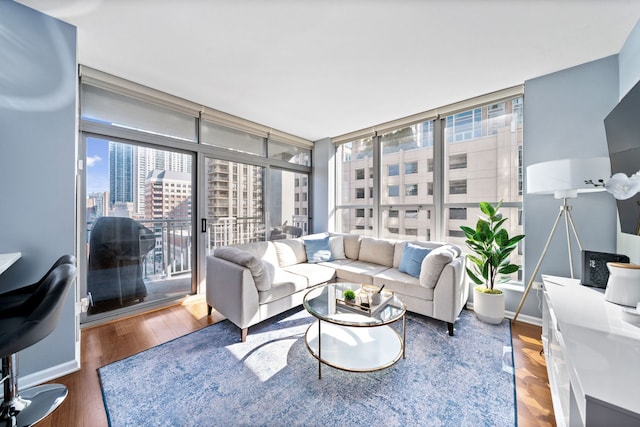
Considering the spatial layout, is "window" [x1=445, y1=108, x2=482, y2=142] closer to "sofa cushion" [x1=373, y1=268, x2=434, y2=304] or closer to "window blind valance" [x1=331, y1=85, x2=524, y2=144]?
"window blind valance" [x1=331, y1=85, x2=524, y2=144]

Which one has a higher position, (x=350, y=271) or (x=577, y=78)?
(x=577, y=78)

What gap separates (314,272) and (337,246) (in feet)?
2.91

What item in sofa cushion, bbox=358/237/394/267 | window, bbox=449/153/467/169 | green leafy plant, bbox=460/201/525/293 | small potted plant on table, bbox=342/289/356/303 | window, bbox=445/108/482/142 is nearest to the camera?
small potted plant on table, bbox=342/289/356/303

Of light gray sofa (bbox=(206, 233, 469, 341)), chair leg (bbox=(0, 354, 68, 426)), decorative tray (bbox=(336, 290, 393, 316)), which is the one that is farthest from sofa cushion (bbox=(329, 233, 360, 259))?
chair leg (bbox=(0, 354, 68, 426))

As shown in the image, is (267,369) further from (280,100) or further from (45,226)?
(280,100)

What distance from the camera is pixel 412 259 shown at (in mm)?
A: 2803

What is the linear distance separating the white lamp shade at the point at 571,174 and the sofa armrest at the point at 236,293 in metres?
2.56

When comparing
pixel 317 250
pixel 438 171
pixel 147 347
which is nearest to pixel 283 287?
pixel 317 250

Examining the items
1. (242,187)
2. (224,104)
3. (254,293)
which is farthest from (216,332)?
(224,104)

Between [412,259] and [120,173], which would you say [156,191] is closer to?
[120,173]

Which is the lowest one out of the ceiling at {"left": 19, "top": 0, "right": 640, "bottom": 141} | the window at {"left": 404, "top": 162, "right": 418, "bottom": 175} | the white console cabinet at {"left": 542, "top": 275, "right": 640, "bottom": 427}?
the white console cabinet at {"left": 542, "top": 275, "right": 640, "bottom": 427}

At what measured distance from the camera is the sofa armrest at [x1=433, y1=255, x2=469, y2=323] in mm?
2287

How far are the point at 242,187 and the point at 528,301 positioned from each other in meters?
3.76

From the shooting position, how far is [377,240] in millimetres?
3490
